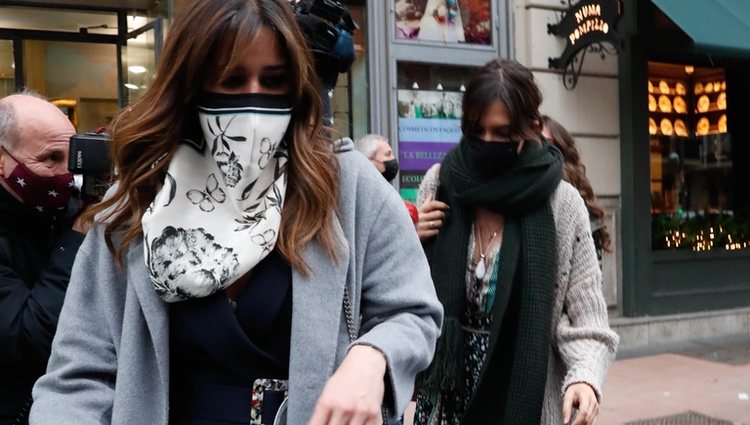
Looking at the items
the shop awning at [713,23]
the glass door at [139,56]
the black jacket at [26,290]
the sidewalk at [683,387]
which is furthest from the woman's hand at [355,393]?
the shop awning at [713,23]

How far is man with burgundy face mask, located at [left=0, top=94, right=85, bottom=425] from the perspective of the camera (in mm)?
2143

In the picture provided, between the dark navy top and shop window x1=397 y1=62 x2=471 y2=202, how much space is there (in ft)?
21.0

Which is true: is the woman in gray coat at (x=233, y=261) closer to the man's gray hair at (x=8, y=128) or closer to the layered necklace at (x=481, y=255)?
the man's gray hair at (x=8, y=128)

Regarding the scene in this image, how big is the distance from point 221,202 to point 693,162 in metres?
Result: 9.87

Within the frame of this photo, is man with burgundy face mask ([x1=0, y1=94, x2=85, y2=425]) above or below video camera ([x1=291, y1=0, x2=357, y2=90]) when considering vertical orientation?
below

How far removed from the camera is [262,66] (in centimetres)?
150

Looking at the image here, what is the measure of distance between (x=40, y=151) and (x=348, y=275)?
1.19 meters

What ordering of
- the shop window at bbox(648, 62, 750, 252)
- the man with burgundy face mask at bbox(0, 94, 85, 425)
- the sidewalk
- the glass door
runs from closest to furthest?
the man with burgundy face mask at bbox(0, 94, 85, 425), the sidewalk, the glass door, the shop window at bbox(648, 62, 750, 252)

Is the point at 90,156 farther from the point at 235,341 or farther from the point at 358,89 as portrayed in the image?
the point at 358,89

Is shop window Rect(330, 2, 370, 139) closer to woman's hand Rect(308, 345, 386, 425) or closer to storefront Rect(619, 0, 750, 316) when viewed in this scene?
storefront Rect(619, 0, 750, 316)

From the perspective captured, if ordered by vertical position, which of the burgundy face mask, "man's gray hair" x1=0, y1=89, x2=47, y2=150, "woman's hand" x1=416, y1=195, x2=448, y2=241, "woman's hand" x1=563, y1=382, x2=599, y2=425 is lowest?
"woman's hand" x1=563, y1=382, x2=599, y2=425

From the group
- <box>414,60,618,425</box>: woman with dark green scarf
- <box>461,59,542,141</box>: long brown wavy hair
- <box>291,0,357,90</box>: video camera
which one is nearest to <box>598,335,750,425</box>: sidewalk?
<box>414,60,618,425</box>: woman with dark green scarf

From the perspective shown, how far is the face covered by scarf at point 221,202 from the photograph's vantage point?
1.47 meters

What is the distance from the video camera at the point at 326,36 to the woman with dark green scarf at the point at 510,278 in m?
0.75
